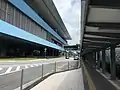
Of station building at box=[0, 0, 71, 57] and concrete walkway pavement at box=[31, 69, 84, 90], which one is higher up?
station building at box=[0, 0, 71, 57]

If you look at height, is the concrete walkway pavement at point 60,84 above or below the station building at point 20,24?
below

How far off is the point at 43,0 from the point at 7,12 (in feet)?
50.1

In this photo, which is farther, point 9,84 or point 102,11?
point 9,84

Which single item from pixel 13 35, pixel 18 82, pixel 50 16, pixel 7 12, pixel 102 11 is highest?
pixel 50 16

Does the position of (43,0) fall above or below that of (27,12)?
above

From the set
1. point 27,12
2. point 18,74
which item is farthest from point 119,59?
point 27,12

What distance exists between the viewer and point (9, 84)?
786cm

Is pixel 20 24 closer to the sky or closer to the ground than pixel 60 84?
closer to the sky

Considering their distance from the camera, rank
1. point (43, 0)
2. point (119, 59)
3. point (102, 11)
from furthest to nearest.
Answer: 1. point (43, 0)
2. point (119, 59)
3. point (102, 11)

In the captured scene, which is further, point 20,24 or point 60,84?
point 20,24

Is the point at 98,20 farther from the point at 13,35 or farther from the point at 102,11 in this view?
the point at 13,35

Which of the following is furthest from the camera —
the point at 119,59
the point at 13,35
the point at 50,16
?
the point at 50,16

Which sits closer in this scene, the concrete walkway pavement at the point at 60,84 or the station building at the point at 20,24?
the concrete walkway pavement at the point at 60,84

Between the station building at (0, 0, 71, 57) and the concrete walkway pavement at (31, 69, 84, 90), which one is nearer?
the concrete walkway pavement at (31, 69, 84, 90)
